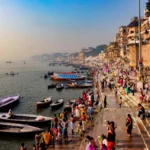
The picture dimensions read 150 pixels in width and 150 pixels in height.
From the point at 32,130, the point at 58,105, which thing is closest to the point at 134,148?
the point at 32,130

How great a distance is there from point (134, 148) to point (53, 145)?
4931 mm

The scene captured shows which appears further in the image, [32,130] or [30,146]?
[32,130]

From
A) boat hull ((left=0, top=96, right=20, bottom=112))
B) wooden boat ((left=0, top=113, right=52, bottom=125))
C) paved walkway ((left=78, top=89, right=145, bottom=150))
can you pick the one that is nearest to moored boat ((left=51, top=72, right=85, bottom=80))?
boat hull ((left=0, top=96, right=20, bottom=112))

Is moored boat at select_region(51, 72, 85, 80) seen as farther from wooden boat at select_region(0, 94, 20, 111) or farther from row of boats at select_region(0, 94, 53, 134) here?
row of boats at select_region(0, 94, 53, 134)

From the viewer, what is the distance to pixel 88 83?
54.0 metres

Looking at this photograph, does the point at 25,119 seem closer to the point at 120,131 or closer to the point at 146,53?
the point at 120,131

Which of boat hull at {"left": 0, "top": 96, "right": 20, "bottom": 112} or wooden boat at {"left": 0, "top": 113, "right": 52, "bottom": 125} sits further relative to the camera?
boat hull at {"left": 0, "top": 96, "right": 20, "bottom": 112}

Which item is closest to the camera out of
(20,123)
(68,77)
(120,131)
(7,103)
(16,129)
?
(120,131)

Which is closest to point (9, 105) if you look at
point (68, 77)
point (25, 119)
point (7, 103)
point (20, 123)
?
point (7, 103)

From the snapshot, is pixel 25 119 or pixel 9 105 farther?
pixel 9 105

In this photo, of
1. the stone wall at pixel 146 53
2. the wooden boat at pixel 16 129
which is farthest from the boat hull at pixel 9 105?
the stone wall at pixel 146 53

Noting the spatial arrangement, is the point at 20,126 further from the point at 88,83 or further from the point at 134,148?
the point at 88,83

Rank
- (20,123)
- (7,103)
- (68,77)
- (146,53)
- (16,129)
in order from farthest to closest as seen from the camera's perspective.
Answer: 1. (68,77)
2. (146,53)
3. (7,103)
4. (20,123)
5. (16,129)

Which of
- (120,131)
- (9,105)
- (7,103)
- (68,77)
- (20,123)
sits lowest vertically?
(20,123)
